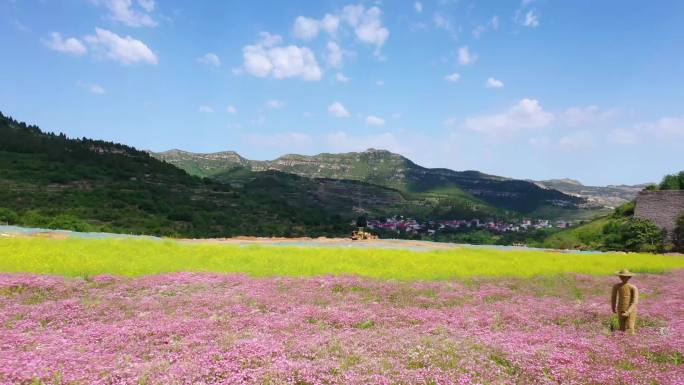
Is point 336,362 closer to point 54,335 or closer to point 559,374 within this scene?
point 559,374

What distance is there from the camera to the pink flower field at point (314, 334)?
34.3 ft

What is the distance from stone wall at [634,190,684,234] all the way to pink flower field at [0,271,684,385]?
5804cm

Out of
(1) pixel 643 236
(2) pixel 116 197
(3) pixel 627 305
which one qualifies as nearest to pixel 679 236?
(1) pixel 643 236

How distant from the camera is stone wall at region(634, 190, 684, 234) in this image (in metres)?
72.3

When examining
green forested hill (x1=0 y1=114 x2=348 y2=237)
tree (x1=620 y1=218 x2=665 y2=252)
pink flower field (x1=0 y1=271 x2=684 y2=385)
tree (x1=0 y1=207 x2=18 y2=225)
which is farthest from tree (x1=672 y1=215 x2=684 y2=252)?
tree (x1=0 y1=207 x2=18 y2=225)

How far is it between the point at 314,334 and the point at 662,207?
8069cm

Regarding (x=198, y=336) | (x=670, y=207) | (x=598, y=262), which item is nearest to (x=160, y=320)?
(x=198, y=336)

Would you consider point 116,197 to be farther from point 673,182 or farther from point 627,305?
point 673,182

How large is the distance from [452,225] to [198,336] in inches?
7215

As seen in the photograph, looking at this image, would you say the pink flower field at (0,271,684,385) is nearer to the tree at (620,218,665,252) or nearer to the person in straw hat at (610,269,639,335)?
the person in straw hat at (610,269,639,335)

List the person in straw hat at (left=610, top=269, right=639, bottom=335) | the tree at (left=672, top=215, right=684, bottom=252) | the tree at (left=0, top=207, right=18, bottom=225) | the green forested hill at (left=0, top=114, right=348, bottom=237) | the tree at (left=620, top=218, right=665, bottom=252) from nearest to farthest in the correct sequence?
the person in straw hat at (left=610, top=269, right=639, bottom=335)
the tree at (left=0, top=207, right=18, bottom=225)
the tree at (left=672, top=215, right=684, bottom=252)
the tree at (left=620, top=218, right=665, bottom=252)
the green forested hill at (left=0, top=114, right=348, bottom=237)

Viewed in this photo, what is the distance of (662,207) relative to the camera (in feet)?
245

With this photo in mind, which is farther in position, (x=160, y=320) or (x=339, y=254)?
(x=339, y=254)

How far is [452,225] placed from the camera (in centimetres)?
18938
